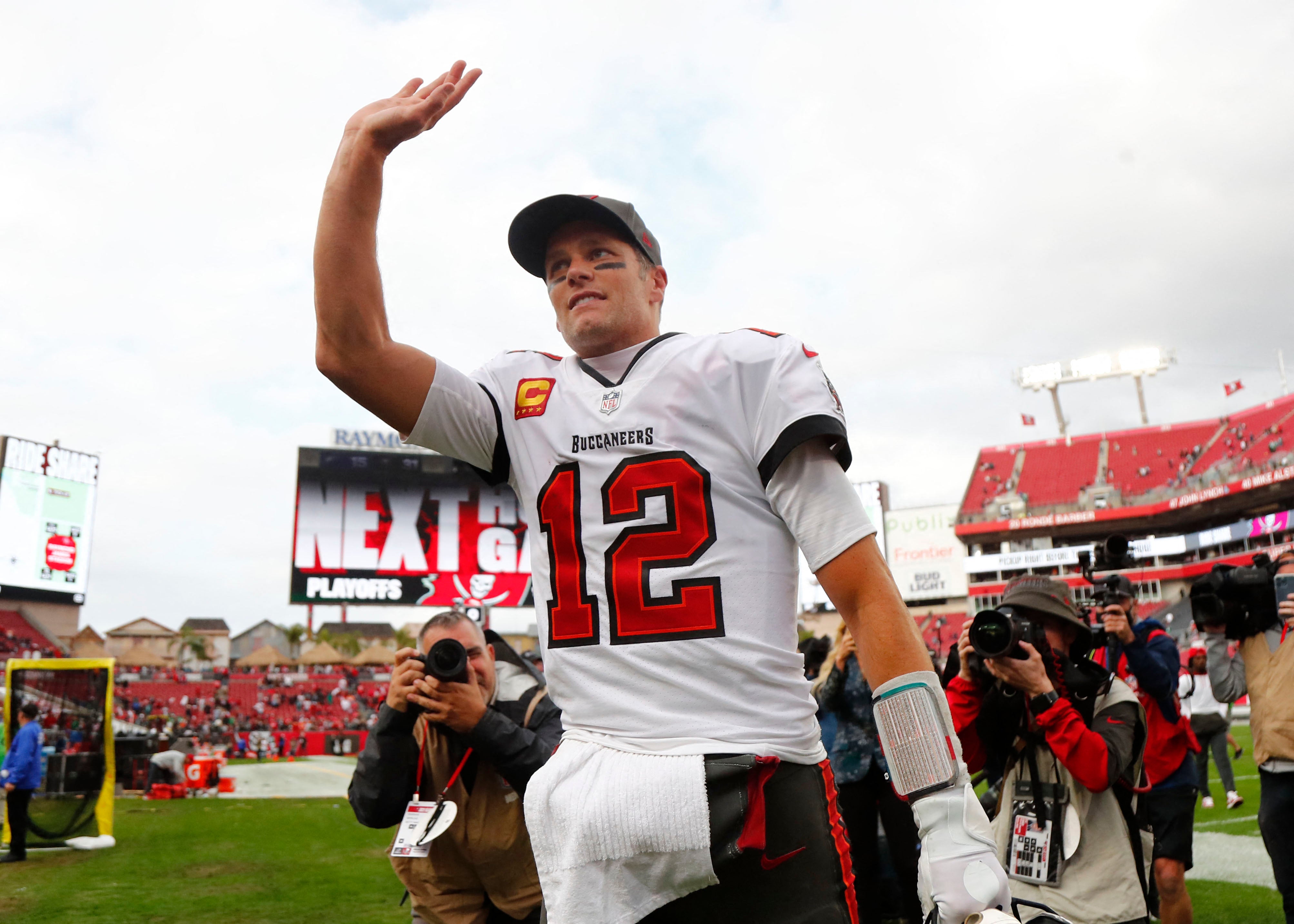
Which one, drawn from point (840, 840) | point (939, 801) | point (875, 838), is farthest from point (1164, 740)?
point (939, 801)

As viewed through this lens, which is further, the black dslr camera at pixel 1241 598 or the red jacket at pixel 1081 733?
the black dslr camera at pixel 1241 598

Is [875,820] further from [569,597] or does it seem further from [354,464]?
[354,464]

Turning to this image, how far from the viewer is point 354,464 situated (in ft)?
112

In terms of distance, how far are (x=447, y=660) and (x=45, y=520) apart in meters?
42.0

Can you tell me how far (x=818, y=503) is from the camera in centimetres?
167

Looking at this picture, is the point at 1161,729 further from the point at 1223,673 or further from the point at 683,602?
the point at 683,602

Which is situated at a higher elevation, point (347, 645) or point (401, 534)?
point (401, 534)

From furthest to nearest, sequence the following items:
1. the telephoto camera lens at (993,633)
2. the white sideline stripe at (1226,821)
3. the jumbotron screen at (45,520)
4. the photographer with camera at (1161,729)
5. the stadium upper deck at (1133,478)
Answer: the stadium upper deck at (1133,478)
the jumbotron screen at (45,520)
the white sideline stripe at (1226,821)
the photographer with camera at (1161,729)
the telephoto camera lens at (993,633)

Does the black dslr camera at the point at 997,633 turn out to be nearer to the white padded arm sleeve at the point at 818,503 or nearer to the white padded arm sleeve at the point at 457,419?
the white padded arm sleeve at the point at 818,503

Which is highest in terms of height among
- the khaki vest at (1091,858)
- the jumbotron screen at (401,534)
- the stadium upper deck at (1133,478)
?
the stadium upper deck at (1133,478)

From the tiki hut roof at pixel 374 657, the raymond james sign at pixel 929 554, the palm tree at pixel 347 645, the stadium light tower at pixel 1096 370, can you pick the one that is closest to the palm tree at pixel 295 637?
the palm tree at pixel 347 645

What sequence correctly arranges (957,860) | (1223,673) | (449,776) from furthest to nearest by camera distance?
(1223,673)
(449,776)
(957,860)

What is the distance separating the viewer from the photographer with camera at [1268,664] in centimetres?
444

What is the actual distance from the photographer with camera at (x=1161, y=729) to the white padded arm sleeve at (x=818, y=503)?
3195 mm
